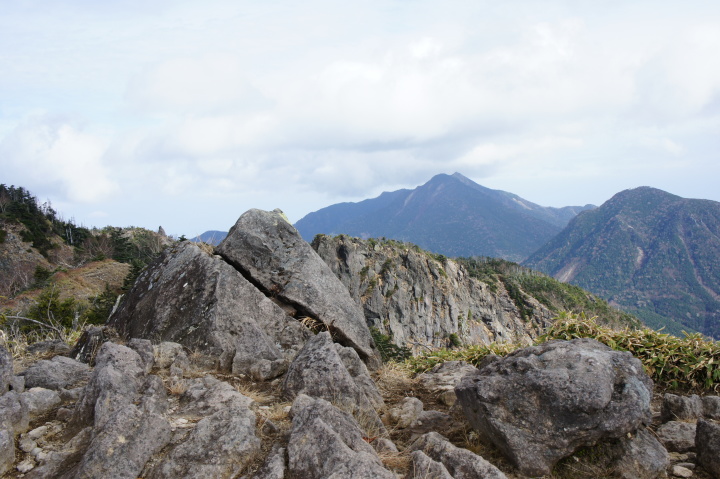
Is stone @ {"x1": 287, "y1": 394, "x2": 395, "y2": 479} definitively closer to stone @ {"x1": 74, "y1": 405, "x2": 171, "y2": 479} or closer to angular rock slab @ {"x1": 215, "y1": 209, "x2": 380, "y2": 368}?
stone @ {"x1": 74, "y1": 405, "x2": 171, "y2": 479}

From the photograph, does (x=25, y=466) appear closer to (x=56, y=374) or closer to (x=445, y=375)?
(x=56, y=374)

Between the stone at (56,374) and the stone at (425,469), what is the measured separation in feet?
15.4

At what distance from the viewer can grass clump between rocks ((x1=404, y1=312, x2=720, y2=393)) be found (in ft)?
24.7

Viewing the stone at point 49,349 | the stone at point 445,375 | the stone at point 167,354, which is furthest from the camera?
the stone at point 49,349

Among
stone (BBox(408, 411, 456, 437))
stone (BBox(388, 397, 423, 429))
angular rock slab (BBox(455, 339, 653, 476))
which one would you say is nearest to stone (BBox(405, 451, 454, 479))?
angular rock slab (BBox(455, 339, 653, 476))

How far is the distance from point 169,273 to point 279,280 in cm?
216

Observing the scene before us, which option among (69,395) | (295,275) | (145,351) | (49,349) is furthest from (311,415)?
(49,349)

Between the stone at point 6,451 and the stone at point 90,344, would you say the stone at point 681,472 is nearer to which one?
the stone at point 6,451

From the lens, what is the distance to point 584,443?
4.84 m

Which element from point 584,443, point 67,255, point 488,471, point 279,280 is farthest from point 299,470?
point 67,255

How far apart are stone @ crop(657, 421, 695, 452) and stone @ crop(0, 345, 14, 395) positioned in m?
8.09

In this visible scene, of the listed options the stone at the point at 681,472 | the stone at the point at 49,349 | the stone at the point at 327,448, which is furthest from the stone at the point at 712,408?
the stone at the point at 49,349

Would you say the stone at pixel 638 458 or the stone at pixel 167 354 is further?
the stone at pixel 167 354

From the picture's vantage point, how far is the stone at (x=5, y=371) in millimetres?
5293
